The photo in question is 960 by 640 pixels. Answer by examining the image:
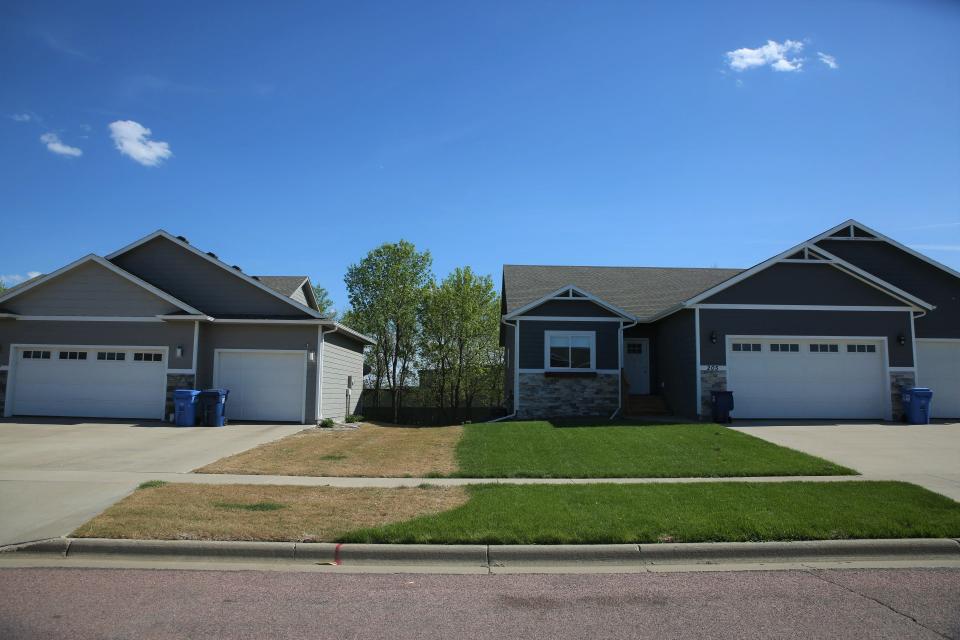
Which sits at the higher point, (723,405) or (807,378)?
(807,378)

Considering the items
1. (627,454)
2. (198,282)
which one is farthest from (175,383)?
(627,454)

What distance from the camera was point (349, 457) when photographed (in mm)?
12367

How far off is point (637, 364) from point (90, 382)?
1770 cm

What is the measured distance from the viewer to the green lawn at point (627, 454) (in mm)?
10336

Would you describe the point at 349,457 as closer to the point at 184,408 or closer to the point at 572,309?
the point at 184,408

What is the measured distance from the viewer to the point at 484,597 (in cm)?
536

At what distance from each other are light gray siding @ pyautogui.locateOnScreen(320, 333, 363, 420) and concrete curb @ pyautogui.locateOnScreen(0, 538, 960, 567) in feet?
41.9

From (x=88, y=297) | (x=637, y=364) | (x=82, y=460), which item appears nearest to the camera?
(x=82, y=460)

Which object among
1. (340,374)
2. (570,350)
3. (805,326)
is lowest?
(340,374)

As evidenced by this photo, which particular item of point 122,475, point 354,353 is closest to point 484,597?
point 122,475

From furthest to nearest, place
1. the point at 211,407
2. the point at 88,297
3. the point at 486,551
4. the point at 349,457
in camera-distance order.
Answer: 1. the point at 88,297
2. the point at 211,407
3. the point at 349,457
4. the point at 486,551

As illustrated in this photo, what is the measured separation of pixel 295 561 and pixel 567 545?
9.03 feet

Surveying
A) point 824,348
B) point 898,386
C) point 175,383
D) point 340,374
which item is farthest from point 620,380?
point 175,383

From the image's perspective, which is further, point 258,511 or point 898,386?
point 898,386
